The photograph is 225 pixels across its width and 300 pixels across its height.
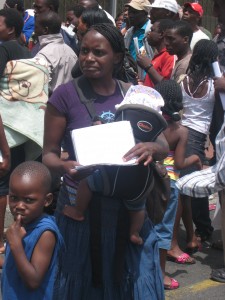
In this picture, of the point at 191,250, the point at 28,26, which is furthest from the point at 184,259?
the point at 28,26

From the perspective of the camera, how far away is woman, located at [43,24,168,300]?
3260mm

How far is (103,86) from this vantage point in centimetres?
338

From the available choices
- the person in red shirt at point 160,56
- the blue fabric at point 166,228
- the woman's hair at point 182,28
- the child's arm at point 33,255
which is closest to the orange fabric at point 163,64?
the person in red shirt at point 160,56

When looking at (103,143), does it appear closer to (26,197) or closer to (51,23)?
(26,197)

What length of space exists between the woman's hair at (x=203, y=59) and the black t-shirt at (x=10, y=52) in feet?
4.46

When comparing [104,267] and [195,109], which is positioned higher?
[104,267]

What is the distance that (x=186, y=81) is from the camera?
5668 millimetres

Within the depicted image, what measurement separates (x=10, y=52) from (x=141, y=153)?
261cm

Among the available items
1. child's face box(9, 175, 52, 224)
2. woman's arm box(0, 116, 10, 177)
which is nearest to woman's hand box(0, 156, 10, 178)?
woman's arm box(0, 116, 10, 177)

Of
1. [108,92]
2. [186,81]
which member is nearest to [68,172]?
[108,92]

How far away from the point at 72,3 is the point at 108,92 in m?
10.3

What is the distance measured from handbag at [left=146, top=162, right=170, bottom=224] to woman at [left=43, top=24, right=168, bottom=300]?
0.35 feet

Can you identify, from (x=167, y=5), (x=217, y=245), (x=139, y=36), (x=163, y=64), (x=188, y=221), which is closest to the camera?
(x=188, y=221)

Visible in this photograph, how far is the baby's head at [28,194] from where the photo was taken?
9.65ft
